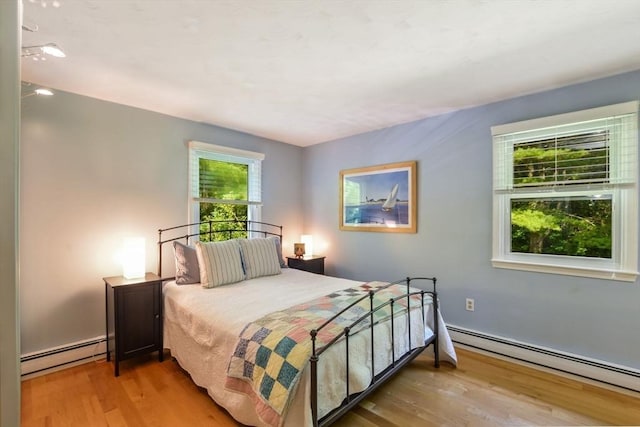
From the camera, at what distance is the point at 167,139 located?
3248 millimetres

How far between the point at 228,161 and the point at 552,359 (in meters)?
3.90

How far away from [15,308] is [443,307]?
3.37m

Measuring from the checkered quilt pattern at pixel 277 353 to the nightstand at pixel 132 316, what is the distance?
1250 mm

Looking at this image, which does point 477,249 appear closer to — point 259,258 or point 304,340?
point 304,340

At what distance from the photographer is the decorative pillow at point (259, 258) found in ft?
10.4

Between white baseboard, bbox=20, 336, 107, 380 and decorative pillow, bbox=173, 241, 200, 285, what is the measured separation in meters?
0.91

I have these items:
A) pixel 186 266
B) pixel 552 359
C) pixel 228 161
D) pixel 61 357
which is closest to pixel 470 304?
pixel 552 359

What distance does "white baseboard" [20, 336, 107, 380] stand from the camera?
2.46 meters

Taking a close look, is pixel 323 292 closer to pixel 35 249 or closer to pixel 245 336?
pixel 245 336

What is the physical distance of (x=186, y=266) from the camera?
9.57ft

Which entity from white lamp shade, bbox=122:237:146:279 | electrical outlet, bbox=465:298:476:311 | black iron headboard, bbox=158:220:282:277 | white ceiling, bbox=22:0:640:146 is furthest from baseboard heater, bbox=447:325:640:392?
white lamp shade, bbox=122:237:146:279

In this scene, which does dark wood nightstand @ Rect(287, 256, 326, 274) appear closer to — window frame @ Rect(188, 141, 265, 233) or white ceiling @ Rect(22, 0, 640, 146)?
window frame @ Rect(188, 141, 265, 233)

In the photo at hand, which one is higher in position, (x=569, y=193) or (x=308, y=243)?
(x=569, y=193)

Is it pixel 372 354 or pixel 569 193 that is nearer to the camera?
pixel 372 354
